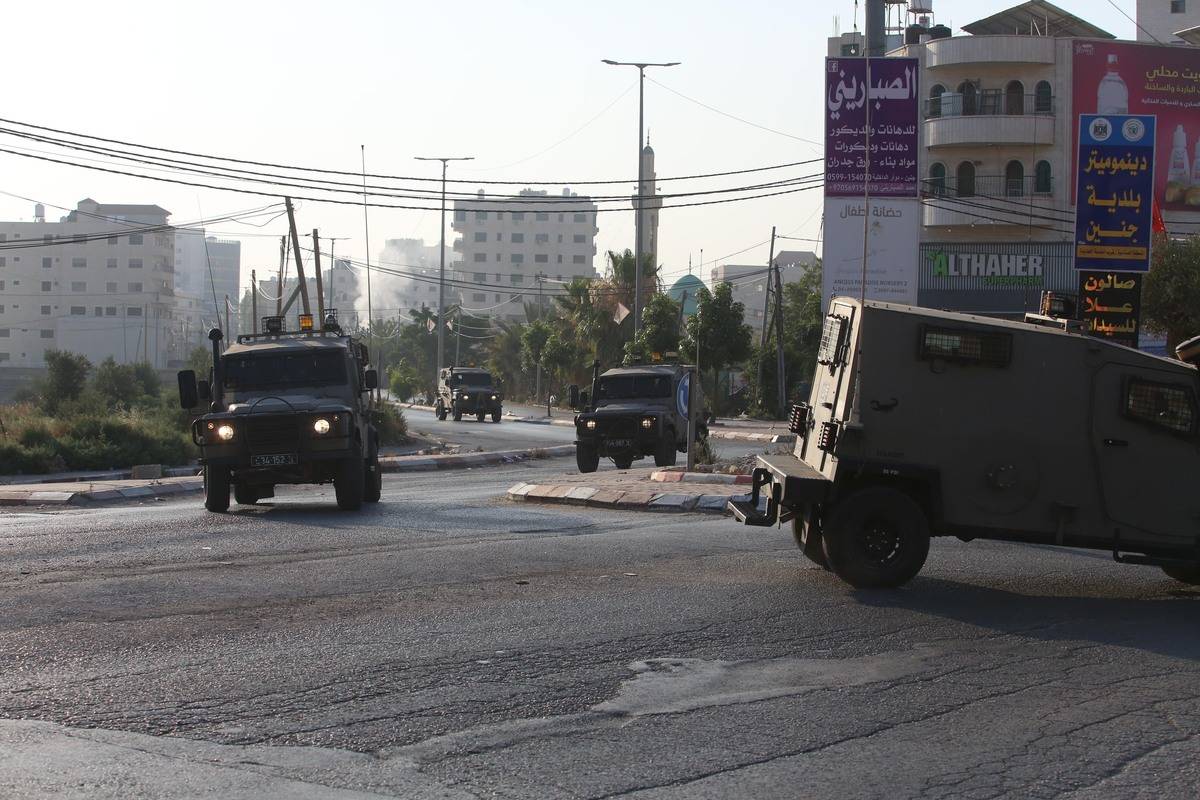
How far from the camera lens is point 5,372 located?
99500 mm

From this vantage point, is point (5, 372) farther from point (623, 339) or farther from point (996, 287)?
point (996, 287)

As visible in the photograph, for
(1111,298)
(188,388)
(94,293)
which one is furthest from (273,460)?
(94,293)

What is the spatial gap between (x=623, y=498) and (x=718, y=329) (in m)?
37.7

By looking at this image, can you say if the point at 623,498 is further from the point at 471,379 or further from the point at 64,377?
the point at 471,379

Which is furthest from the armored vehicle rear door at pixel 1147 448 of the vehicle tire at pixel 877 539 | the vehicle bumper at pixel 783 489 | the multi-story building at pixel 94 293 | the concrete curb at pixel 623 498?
the multi-story building at pixel 94 293

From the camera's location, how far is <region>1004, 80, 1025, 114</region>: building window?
57625 mm

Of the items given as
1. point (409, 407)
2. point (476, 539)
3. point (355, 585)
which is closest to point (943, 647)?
point (355, 585)

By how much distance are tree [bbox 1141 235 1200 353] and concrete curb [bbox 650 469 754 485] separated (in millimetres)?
25106

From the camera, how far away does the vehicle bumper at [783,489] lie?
973cm

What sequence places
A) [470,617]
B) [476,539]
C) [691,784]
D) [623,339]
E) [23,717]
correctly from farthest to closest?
[623,339] < [476,539] < [470,617] < [23,717] < [691,784]

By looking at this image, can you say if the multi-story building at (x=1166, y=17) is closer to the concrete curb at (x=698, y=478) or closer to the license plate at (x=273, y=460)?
the concrete curb at (x=698, y=478)

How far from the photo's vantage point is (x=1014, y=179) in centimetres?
5812

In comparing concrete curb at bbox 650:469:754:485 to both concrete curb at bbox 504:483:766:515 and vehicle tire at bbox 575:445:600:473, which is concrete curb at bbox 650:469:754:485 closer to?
concrete curb at bbox 504:483:766:515

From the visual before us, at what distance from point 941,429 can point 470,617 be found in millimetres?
3748
